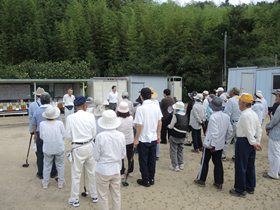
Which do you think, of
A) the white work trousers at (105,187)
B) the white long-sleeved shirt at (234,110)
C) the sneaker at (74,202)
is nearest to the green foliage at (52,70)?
the white long-sleeved shirt at (234,110)

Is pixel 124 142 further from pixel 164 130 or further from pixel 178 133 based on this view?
pixel 164 130

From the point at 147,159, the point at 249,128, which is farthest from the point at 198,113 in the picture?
the point at 249,128

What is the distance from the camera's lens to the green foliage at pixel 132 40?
85.1ft

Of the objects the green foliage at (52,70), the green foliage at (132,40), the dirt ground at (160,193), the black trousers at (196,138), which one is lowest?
the dirt ground at (160,193)

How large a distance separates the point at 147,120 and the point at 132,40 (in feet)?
80.1

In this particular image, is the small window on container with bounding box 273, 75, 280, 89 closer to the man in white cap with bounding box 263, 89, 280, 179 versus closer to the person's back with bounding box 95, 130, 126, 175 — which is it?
the man in white cap with bounding box 263, 89, 280, 179

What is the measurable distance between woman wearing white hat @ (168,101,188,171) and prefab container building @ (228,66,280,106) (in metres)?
9.58

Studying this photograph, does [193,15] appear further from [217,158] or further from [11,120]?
[217,158]

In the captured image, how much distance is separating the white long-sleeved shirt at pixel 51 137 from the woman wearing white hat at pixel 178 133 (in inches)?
83.8

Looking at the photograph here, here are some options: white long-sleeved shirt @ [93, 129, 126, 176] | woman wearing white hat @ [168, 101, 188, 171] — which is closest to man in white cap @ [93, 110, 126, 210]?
white long-sleeved shirt @ [93, 129, 126, 176]

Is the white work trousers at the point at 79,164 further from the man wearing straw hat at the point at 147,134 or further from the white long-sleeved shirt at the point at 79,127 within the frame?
the man wearing straw hat at the point at 147,134

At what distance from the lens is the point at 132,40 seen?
95.6 feet

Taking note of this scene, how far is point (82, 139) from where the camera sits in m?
4.61

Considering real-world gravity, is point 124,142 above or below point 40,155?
above
